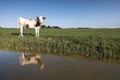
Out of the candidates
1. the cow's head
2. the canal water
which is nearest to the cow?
the cow's head

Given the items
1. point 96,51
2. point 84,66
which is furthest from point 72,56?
point 84,66

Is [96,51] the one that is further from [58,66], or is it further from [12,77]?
[12,77]

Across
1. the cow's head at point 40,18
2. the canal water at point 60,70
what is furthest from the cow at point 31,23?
the canal water at point 60,70

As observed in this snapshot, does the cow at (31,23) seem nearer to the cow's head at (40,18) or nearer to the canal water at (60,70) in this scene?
the cow's head at (40,18)

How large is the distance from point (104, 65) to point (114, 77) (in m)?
2.45

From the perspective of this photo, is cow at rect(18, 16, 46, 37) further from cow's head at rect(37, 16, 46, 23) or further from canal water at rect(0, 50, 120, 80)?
canal water at rect(0, 50, 120, 80)

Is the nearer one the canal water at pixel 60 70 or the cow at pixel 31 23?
the canal water at pixel 60 70

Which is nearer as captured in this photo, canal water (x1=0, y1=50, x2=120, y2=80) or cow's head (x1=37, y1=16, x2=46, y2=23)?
canal water (x1=0, y1=50, x2=120, y2=80)

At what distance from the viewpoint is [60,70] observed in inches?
415

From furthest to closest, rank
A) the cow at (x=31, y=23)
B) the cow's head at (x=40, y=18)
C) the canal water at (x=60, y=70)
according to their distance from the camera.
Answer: the cow at (x=31, y=23) < the cow's head at (x=40, y=18) < the canal water at (x=60, y=70)

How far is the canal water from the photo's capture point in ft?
30.6

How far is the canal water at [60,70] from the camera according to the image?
9.32 m

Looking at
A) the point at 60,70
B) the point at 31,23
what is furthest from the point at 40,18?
the point at 60,70

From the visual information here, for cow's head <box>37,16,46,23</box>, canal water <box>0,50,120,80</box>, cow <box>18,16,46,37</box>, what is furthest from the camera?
cow <box>18,16,46,37</box>
